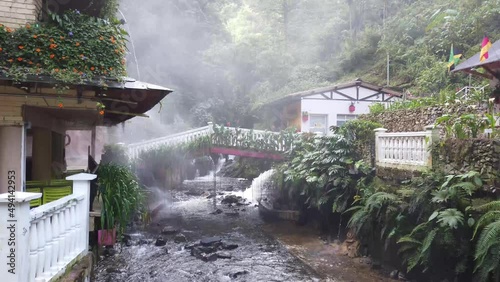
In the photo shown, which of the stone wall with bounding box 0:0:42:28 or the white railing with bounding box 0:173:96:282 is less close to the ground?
the stone wall with bounding box 0:0:42:28

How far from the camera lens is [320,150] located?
47.2 feet

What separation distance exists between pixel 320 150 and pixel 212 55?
23538mm

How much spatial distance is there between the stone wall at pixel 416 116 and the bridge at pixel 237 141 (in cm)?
489

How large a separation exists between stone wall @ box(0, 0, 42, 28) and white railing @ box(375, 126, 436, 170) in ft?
29.2

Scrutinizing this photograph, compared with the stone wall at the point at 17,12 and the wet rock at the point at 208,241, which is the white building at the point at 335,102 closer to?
the wet rock at the point at 208,241

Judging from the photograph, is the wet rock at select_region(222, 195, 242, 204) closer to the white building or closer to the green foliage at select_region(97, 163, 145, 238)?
the white building

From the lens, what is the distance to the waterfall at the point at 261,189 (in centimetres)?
1852

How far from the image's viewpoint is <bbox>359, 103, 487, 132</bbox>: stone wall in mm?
11305

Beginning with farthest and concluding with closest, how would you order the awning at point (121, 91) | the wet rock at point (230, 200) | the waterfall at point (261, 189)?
the wet rock at point (230, 200), the waterfall at point (261, 189), the awning at point (121, 91)

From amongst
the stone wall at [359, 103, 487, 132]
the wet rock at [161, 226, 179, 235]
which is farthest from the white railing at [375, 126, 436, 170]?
the wet rock at [161, 226, 179, 235]

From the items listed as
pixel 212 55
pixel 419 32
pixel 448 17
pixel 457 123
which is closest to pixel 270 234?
pixel 457 123

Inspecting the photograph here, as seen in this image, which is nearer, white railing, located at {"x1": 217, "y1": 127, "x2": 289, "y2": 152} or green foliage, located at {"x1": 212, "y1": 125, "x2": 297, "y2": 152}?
green foliage, located at {"x1": 212, "y1": 125, "x2": 297, "y2": 152}

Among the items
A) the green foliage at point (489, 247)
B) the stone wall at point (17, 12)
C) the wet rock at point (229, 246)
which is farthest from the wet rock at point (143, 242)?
the green foliage at point (489, 247)

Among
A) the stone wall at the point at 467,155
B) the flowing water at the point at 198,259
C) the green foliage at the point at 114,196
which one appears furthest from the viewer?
the flowing water at the point at 198,259
